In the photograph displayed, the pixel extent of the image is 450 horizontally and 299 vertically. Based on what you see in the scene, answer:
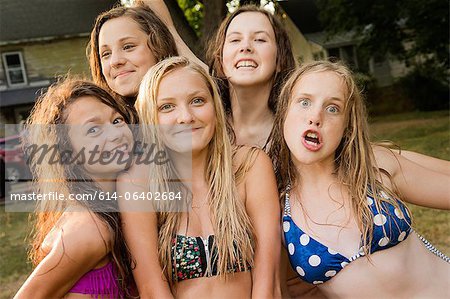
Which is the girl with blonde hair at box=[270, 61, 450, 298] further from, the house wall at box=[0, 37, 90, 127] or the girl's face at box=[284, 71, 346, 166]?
the house wall at box=[0, 37, 90, 127]

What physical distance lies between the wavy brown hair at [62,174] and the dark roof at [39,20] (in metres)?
17.3

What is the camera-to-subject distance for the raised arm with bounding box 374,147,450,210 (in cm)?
224

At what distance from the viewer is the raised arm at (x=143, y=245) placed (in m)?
2.05

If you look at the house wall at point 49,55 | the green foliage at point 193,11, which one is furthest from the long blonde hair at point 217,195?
the house wall at point 49,55

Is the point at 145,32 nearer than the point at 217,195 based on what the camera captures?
No

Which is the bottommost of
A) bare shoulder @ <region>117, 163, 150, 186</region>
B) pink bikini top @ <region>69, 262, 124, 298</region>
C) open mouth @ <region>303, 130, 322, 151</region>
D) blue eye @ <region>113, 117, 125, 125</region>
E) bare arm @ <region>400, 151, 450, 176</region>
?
pink bikini top @ <region>69, 262, 124, 298</region>

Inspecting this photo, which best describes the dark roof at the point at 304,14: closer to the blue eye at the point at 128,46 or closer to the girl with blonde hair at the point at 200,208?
the blue eye at the point at 128,46

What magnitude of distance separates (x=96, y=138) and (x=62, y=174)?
21 cm

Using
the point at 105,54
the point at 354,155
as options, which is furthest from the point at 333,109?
the point at 105,54

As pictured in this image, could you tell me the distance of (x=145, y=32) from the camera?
2.83 meters

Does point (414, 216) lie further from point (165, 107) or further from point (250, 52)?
point (165, 107)

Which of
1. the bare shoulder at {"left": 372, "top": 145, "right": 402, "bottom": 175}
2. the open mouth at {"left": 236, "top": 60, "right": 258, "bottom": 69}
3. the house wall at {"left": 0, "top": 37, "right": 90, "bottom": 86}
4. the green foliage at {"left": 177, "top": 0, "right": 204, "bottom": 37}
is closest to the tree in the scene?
the green foliage at {"left": 177, "top": 0, "right": 204, "bottom": 37}

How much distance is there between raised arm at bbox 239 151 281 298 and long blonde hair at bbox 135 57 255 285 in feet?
0.12

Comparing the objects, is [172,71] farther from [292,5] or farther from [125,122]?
[292,5]
